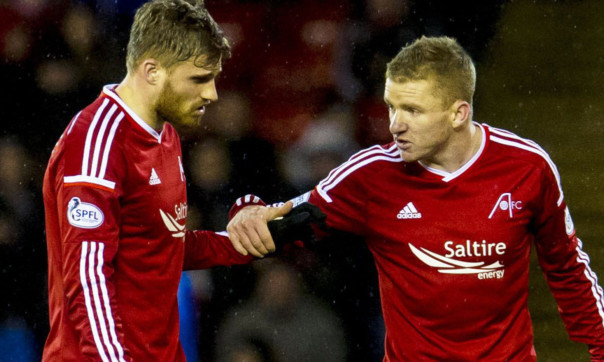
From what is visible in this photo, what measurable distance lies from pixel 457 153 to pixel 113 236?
101 centimetres

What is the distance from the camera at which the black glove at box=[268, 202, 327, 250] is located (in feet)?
7.82

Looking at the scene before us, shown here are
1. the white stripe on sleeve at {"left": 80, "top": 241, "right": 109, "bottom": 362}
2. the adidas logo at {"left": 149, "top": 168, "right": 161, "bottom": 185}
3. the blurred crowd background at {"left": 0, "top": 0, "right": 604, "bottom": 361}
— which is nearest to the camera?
the white stripe on sleeve at {"left": 80, "top": 241, "right": 109, "bottom": 362}

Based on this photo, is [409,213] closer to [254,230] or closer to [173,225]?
[254,230]

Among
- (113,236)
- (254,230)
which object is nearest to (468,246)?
(254,230)

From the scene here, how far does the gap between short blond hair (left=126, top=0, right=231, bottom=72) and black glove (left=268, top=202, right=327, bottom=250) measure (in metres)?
0.51

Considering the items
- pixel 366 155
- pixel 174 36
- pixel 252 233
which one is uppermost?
pixel 174 36

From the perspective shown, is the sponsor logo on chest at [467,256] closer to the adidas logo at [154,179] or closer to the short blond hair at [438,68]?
the short blond hair at [438,68]

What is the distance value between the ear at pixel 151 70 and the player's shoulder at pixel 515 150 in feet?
3.17

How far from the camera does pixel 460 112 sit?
2350 mm

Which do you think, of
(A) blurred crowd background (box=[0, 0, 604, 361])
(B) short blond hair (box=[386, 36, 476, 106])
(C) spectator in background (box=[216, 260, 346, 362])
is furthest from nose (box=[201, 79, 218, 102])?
(C) spectator in background (box=[216, 260, 346, 362])

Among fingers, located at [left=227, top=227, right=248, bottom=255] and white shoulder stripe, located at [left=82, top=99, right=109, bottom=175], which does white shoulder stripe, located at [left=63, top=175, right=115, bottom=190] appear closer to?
white shoulder stripe, located at [left=82, top=99, right=109, bottom=175]

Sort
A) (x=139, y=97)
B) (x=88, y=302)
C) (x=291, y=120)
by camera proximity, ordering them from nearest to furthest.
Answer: (x=88, y=302) < (x=139, y=97) < (x=291, y=120)

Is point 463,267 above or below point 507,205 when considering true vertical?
below

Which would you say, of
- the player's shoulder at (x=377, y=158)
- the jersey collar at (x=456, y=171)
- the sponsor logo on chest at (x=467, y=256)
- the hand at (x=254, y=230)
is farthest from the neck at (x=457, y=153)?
the hand at (x=254, y=230)
